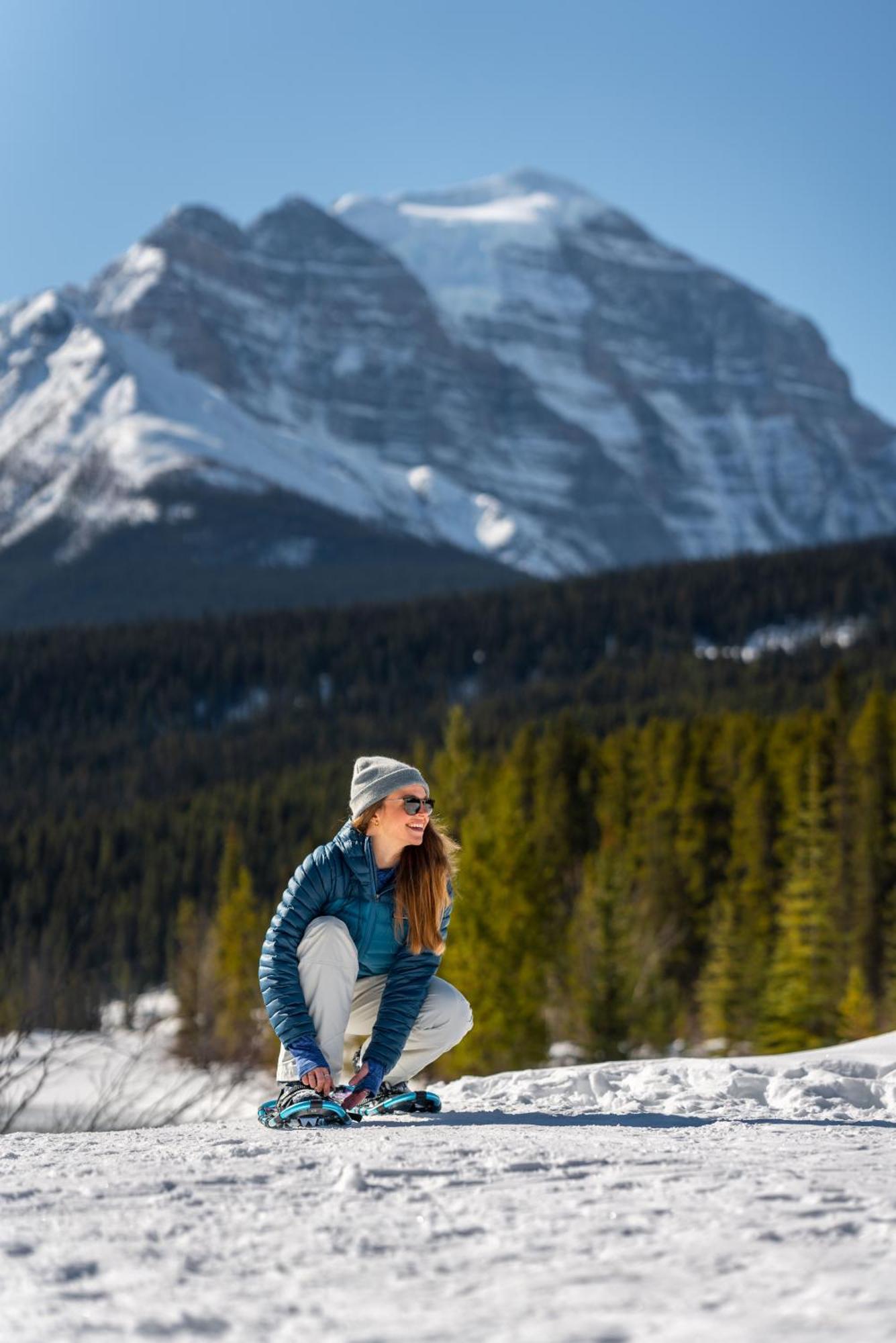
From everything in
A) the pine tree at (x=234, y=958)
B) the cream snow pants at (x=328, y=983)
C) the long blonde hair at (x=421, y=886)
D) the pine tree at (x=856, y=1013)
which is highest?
the long blonde hair at (x=421, y=886)

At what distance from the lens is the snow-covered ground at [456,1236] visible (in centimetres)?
309

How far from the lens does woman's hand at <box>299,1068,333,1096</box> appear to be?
6023 mm

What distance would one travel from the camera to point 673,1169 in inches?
178

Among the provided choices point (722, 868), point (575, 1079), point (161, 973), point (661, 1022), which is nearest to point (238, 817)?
point (161, 973)

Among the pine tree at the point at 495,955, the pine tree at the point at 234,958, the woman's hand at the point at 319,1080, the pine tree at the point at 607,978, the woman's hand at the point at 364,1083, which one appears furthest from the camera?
the pine tree at the point at 234,958

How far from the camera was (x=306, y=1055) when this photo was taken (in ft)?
20.0

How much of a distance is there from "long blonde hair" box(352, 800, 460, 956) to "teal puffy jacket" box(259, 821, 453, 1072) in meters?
0.05

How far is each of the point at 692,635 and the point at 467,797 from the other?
370 feet

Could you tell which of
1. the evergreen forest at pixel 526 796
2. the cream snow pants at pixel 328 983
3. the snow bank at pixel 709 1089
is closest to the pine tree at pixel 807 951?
the evergreen forest at pixel 526 796

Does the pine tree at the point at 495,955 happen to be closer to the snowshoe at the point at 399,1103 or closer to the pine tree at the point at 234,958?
the pine tree at the point at 234,958

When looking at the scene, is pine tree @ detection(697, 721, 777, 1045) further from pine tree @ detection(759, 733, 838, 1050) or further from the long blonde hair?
the long blonde hair

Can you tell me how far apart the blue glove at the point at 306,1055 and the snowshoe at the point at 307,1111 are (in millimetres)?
77

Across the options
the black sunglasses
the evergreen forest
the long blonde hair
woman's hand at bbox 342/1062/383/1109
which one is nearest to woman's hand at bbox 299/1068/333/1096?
woman's hand at bbox 342/1062/383/1109

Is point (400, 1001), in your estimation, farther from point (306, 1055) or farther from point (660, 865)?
point (660, 865)
